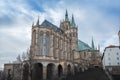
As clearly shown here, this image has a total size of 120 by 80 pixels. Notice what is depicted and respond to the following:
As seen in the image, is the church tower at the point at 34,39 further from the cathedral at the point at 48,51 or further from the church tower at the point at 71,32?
→ the church tower at the point at 71,32

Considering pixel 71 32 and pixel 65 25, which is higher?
pixel 65 25

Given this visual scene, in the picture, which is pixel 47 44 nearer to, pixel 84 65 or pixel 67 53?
pixel 67 53

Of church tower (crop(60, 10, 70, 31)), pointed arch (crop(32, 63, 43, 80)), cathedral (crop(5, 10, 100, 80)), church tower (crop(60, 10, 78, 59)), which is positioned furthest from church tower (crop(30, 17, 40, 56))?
church tower (crop(60, 10, 70, 31))

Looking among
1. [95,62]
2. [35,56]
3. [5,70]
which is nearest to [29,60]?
[35,56]

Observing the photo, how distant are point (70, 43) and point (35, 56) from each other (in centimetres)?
3046

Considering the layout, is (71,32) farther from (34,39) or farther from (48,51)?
(34,39)

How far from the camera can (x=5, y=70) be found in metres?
97.2

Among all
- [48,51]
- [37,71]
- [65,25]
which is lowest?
[37,71]

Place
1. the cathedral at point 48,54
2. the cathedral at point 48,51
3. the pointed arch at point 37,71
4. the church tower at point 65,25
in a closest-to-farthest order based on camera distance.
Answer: the pointed arch at point 37,71 < the cathedral at point 48,54 < the cathedral at point 48,51 < the church tower at point 65,25

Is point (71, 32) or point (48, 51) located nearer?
point (48, 51)

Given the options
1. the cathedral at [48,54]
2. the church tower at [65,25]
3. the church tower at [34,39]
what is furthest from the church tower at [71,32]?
the church tower at [34,39]

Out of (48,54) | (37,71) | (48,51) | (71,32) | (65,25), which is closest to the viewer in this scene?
(37,71)

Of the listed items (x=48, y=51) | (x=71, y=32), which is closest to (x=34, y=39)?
(x=48, y=51)

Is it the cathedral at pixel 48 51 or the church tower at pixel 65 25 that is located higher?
the church tower at pixel 65 25
